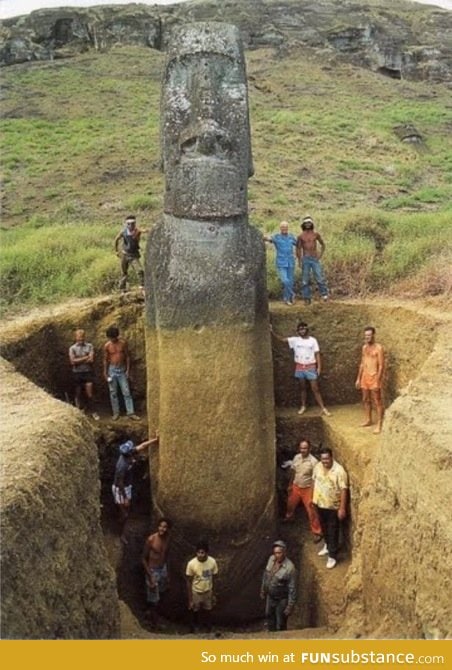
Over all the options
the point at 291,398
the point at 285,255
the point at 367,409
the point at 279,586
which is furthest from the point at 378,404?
the point at 279,586

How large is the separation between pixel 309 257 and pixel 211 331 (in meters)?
2.82

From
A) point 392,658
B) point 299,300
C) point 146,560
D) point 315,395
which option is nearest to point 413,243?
point 299,300

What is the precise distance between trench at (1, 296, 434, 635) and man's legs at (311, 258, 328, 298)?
0.24 m

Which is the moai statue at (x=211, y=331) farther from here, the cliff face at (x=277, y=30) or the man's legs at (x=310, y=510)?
the cliff face at (x=277, y=30)

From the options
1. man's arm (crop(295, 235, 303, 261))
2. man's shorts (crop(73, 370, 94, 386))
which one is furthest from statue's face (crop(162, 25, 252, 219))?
man's shorts (crop(73, 370, 94, 386))

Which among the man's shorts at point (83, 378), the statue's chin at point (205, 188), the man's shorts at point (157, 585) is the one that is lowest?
the man's shorts at point (157, 585)

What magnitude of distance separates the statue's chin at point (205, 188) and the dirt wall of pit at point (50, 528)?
257 cm

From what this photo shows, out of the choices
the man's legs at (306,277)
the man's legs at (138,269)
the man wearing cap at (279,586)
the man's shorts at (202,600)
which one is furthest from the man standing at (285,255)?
the man's shorts at (202,600)

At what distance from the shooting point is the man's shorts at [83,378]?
35.3ft

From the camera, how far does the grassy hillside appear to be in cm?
1382

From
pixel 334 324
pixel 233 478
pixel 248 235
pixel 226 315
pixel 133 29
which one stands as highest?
pixel 133 29

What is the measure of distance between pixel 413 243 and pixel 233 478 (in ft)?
22.5

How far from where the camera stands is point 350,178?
24016 millimetres

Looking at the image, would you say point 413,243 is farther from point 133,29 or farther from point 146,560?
point 133,29
